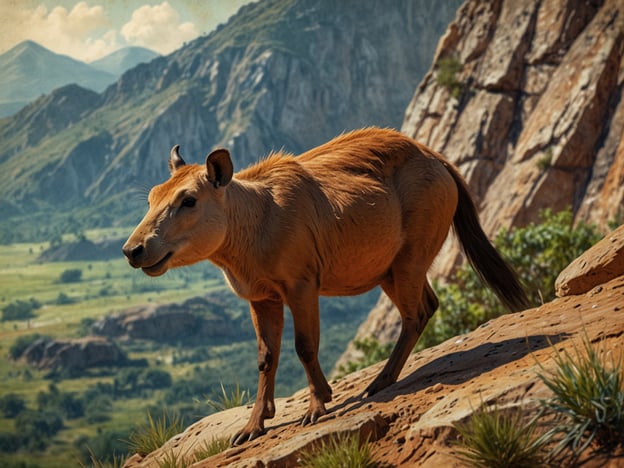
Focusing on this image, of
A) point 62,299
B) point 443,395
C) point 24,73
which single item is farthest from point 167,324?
point 443,395

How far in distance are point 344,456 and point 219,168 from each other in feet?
10.5

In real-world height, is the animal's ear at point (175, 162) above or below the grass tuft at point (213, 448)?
above

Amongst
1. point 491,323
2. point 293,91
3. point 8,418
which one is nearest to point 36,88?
point 293,91

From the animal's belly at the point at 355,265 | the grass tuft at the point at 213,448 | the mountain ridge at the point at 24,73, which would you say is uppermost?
the mountain ridge at the point at 24,73

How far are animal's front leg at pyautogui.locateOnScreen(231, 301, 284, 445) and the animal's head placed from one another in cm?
109

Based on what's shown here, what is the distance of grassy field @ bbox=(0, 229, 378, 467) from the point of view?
10406 centimetres

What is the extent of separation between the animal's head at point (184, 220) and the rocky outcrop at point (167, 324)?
132 metres

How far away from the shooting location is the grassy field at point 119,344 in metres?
104

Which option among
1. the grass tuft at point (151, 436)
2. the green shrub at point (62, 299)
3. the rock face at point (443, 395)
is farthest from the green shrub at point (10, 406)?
the rock face at point (443, 395)

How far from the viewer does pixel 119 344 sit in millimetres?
134000

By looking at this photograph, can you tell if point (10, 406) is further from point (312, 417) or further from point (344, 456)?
point (344, 456)

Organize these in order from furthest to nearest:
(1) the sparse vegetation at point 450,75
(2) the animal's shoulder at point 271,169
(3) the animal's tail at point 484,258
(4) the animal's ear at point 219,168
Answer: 1. (1) the sparse vegetation at point 450,75
2. (3) the animal's tail at point 484,258
3. (2) the animal's shoulder at point 271,169
4. (4) the animal's ear at point 219,168

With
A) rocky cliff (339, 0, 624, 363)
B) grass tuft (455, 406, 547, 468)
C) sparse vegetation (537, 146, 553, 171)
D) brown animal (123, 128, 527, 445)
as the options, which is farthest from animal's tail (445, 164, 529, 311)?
sparse vegetation (537, 146, 553, 171)

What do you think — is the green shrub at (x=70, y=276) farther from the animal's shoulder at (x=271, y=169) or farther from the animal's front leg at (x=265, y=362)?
the animal's front leg at (x=265, y=362)
